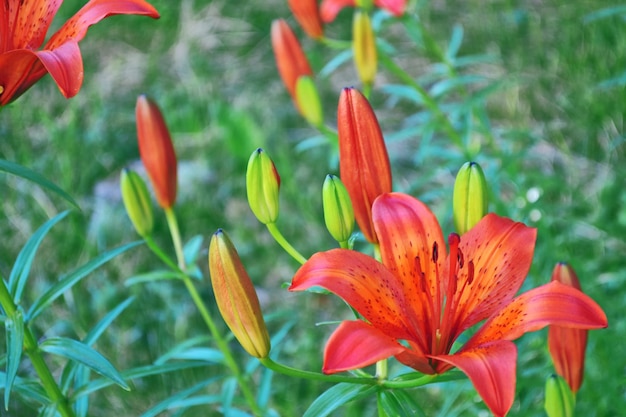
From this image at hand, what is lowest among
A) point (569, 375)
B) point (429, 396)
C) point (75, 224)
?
point (429, 396)

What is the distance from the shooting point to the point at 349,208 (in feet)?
3.07

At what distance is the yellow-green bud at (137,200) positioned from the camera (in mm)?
1191

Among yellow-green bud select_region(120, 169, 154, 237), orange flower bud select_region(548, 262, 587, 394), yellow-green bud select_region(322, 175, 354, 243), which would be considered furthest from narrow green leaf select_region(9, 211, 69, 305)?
orange flower bud select_region(548, 262, 587, 394)

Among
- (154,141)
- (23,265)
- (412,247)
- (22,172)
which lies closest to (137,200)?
(154,141)

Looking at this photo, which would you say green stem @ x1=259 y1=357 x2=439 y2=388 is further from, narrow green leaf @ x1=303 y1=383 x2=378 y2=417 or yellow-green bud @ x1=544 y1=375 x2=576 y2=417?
yellow-green bud @ x1=544 y1=375 x2=576 y2=417

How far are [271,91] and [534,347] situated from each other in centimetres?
157

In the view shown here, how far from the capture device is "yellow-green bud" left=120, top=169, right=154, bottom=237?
46.9 inches

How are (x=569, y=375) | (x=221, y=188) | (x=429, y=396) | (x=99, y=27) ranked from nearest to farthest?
(x=569, y=375) < (x=429, y=396) < (x=221, y=188) < (x=99, y=27)

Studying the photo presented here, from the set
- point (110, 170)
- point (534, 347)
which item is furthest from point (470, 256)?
point (110, 170)

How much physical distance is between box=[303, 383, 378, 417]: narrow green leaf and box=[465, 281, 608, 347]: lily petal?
4.7 inches

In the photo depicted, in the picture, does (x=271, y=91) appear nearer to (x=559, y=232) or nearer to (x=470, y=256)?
(x=559, y=232)

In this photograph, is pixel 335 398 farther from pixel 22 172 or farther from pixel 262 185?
pixel 22 172

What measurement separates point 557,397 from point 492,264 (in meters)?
0.17

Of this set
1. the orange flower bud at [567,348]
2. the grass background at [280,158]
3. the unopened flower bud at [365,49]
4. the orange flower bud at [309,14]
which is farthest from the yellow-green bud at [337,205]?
the orange flower bud at [309,14]
